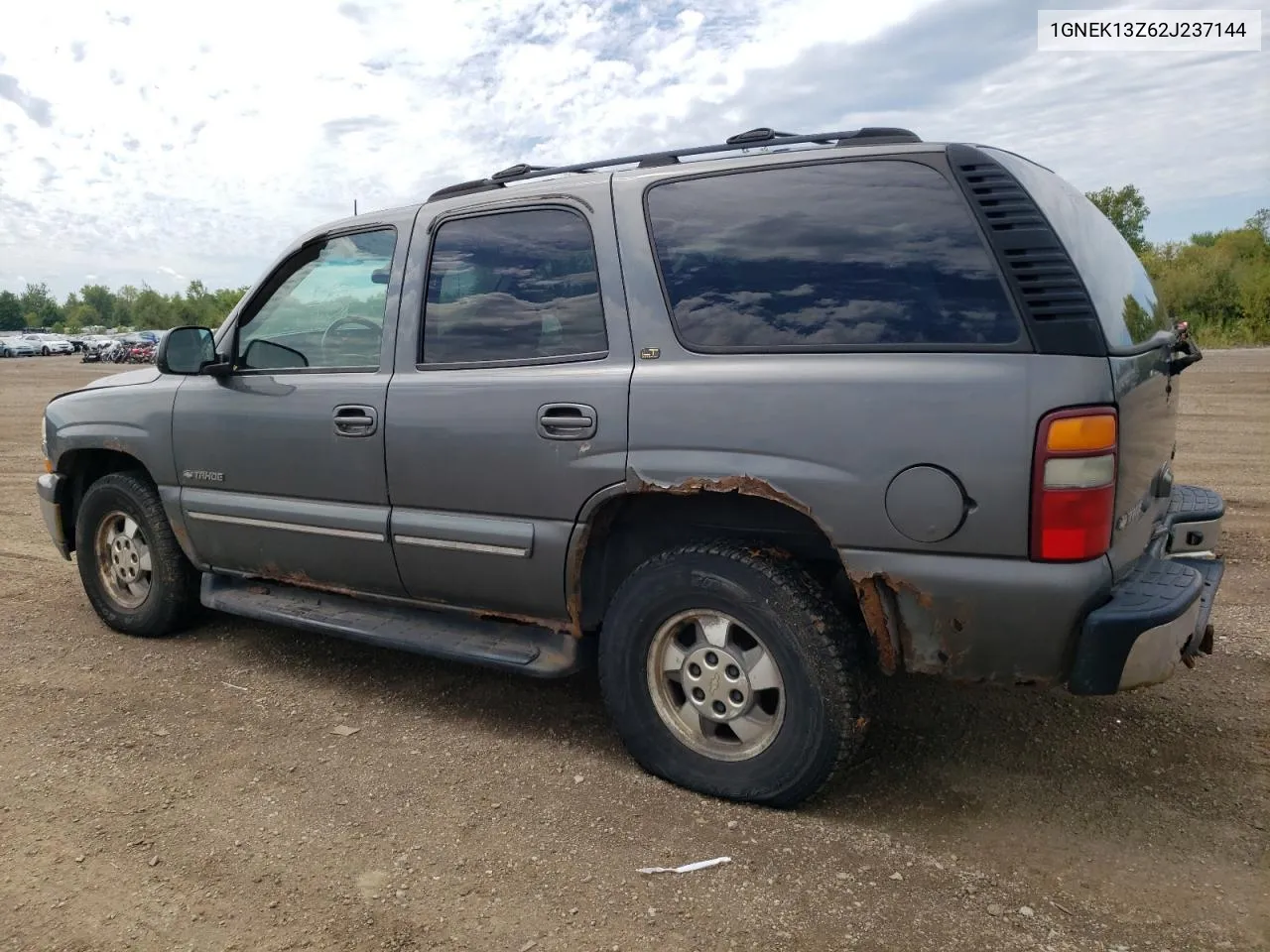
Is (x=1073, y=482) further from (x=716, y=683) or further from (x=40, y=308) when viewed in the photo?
(x=40, y=308)

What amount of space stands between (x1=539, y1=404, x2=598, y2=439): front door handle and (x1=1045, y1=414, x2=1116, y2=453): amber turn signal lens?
140 cm

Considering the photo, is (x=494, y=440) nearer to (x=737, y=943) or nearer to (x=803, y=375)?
(x=803, y=375)

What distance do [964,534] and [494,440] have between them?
64.0 inches

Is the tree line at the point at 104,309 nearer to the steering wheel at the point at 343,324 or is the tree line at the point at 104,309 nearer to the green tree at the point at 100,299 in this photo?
the green tree at the point at 100,299

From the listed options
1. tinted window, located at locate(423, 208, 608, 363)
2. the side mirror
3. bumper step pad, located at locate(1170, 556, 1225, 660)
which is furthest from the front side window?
bumper step pad, located at locate(1170, 556, 1225, 660)

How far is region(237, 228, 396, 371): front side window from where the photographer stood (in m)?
4.06

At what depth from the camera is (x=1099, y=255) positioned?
121 inches

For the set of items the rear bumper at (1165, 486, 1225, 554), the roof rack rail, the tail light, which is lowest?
the rear bumper at (1165, 486, 1225, 554)

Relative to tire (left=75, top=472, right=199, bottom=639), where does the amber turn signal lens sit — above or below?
above

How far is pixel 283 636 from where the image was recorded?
5047 mm

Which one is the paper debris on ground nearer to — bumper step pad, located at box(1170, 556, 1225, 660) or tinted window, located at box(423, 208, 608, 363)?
bumper step pad, located at box(1170, 556, 1225, 660)

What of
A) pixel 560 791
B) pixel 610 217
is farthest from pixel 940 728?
pixel 610 217

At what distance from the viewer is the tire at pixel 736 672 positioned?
2986mm

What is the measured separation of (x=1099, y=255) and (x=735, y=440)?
1253mm
